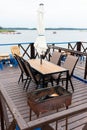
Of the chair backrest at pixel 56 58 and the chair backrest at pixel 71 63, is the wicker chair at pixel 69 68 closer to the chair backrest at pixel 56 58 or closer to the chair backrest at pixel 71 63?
the chair backrest at pixel 71 63

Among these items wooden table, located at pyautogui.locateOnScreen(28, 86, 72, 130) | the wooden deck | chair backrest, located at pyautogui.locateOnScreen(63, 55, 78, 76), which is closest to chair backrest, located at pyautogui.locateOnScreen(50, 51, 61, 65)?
chair backrest, located at pyautogui.locateOnScreen(63, 55, 78, 76)

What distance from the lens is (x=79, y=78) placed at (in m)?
5.12

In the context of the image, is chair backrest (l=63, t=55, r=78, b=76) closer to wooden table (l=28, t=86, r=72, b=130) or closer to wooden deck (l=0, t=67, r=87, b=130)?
wooden deck (l=0, t=67, r=87, b=130)

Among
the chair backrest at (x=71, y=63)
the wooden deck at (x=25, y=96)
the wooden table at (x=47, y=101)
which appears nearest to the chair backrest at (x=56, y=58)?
Answer: the chair backrest at (x=71, y=63)

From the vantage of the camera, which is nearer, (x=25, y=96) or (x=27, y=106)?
(x=27, y=106)

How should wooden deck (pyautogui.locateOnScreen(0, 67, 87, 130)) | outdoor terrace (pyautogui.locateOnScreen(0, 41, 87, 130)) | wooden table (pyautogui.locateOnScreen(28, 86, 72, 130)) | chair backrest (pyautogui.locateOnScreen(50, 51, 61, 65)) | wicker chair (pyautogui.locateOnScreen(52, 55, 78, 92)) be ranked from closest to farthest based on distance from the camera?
outdoor terrace (pyautogui.locateOnScreen(0, 41, 87, 130)) → wooden table (pyautogui.locateOnScreen(28, 86, 72, 130)) → wooden deck (pyautogui.locateOnScreen(0, 67, 87, 130)) → wicker chair (pyautogui.locateOnScreen(52, 55, 78, 92)) → chair backrest (pyautogui.locateOnScreen(50, 51, 61, 65))

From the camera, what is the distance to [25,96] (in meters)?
3.82

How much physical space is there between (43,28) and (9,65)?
2678 millimetres

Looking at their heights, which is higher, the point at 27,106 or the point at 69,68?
the point at 69,68

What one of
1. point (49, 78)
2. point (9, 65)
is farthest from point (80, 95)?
point (9, 65)

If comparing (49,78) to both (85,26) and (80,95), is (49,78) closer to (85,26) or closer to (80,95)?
(80,95)

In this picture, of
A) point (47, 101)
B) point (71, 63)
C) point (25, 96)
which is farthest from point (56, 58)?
point (47, 101)

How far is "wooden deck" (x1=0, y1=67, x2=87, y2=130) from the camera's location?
281cm

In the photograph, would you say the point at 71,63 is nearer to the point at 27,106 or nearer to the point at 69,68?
the point at 69,68
